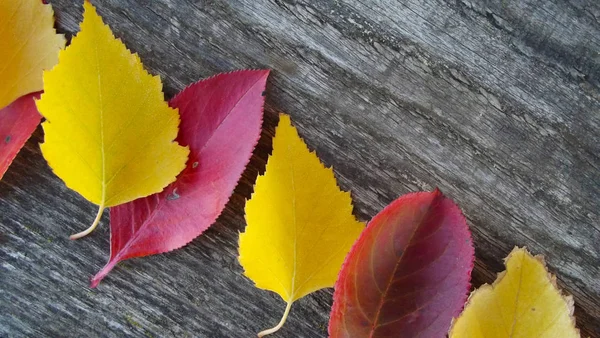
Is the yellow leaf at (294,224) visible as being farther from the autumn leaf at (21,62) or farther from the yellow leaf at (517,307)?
the autumn leaf at (21,62)

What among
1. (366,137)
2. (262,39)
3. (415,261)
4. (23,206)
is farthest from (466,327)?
(23,206)

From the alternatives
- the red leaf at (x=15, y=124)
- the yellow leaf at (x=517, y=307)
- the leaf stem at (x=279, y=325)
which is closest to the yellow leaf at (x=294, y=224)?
the leaf stem at (x=279, y=325)

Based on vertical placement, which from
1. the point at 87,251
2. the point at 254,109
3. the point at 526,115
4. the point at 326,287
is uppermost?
the point at 526,115

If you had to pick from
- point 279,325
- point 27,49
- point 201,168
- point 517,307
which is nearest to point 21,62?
point 27,49

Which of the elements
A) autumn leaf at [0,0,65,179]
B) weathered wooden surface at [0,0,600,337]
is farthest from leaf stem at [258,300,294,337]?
autumn leaf at [0,0,65,179]

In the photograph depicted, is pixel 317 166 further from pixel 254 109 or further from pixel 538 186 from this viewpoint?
pixel 538 186

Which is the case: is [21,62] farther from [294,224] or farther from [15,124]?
[294,224]
